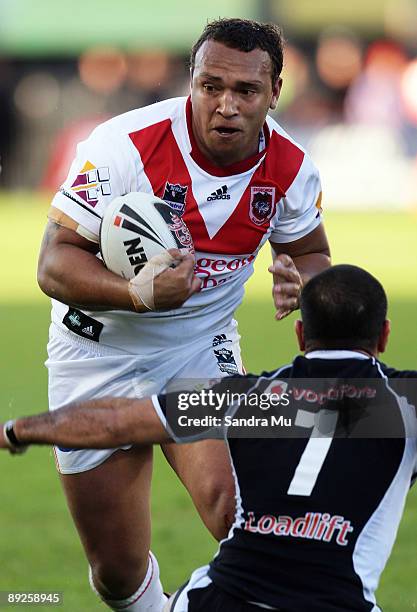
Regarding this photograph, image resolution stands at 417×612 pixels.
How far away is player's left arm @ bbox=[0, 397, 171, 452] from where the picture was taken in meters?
4.18

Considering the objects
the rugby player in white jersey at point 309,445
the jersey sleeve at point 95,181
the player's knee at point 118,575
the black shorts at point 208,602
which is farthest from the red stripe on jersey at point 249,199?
the black shorts at point 208,602

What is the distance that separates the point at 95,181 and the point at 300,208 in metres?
1.02

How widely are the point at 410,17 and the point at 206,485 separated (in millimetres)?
29928

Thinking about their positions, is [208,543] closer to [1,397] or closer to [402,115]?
[1,397]

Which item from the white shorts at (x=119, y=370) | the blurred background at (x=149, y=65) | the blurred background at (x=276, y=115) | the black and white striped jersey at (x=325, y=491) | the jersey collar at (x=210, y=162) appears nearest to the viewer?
the black and white striped jersey at (x=325, y=491)

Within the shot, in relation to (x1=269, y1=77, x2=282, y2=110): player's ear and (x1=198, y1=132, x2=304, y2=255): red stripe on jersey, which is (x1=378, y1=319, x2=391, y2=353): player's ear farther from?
(x1=269, y1=77, x2=282, y2=110): player's ear

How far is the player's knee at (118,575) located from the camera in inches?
238

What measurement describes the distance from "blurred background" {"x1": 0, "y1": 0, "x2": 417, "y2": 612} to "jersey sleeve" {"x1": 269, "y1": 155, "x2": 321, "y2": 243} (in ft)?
12.6

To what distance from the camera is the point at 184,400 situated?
13.7ft

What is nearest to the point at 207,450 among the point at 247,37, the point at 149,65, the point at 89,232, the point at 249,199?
the point at 89,232

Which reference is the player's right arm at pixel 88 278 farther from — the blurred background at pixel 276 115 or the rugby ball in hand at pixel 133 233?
the blurred background at pixel 276 115

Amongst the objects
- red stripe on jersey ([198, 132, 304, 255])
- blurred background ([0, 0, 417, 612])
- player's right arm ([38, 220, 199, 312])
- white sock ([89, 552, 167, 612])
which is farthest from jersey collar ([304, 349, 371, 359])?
blurred background ([0, 0, 417, 612])

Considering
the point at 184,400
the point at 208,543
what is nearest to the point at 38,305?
the point at 208,543

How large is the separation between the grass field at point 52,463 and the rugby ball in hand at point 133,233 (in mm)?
1869
